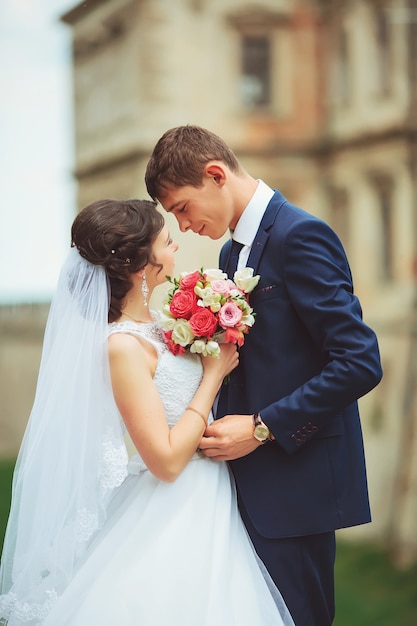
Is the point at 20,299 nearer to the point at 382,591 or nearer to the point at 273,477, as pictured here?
the point at 382,591

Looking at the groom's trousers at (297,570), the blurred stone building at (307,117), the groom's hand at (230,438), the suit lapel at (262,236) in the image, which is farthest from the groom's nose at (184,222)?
the blurred stone building at (307,117)

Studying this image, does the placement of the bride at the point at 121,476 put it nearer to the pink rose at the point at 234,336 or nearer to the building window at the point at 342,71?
the pink rose at the point at 234,336

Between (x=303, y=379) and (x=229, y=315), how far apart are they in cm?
30

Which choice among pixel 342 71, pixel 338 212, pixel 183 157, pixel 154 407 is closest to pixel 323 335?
pixel 154 407

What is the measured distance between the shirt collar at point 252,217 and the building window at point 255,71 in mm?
3934

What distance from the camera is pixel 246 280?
222cm

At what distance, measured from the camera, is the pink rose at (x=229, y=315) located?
7.05 ft

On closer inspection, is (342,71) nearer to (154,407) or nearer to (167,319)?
(167,319)

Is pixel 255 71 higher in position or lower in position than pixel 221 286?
higher

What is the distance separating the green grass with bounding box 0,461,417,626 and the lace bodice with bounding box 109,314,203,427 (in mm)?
3536

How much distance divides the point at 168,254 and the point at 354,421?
749 millimetres

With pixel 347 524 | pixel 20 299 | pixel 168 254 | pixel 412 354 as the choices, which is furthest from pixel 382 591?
pixel 168 254

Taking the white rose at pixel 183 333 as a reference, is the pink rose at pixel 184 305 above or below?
above

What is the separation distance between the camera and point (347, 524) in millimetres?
2285
